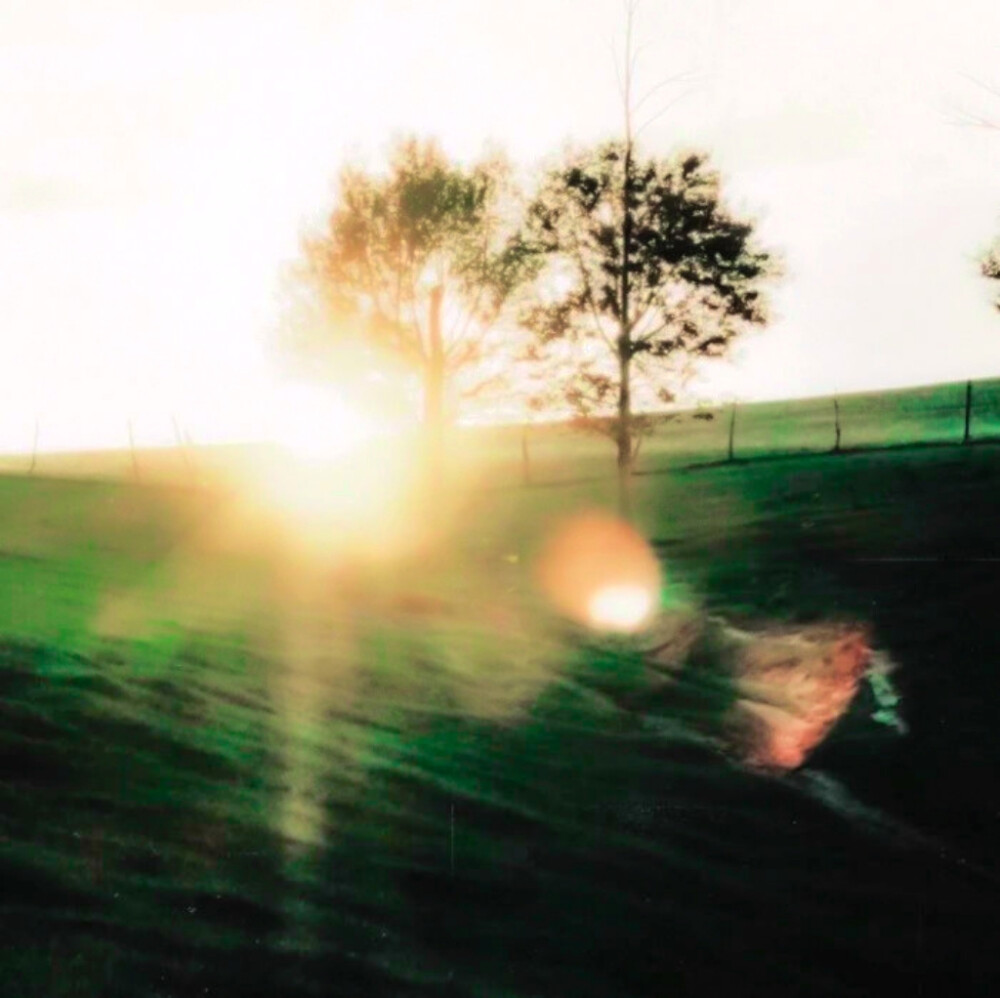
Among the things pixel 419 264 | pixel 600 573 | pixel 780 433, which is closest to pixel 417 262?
pixel 419 264

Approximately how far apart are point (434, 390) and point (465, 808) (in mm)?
39123

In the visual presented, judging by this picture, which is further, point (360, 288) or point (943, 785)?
point (360, 288)

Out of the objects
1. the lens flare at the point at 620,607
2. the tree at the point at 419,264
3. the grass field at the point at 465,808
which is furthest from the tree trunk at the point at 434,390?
the grass field at the point at 465,808

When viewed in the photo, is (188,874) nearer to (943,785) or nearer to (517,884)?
(517,884)

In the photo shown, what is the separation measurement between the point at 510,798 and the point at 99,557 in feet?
74.4

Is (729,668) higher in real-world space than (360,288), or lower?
lower

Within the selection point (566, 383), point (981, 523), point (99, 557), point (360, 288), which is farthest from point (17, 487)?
point (981, 523)

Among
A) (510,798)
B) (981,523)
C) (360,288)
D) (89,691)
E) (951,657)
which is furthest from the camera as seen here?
(360,288)

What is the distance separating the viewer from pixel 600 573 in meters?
30.2

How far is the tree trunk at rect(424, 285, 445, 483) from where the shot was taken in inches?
1912

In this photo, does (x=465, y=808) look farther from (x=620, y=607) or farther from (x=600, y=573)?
(x=600, y=573)

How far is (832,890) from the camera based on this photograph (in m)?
9.06

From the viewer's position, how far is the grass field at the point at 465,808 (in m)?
7.56

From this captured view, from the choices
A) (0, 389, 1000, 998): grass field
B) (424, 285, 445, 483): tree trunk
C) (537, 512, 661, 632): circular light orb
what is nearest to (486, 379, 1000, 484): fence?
(424, 285, 445, 483): tree trunk
